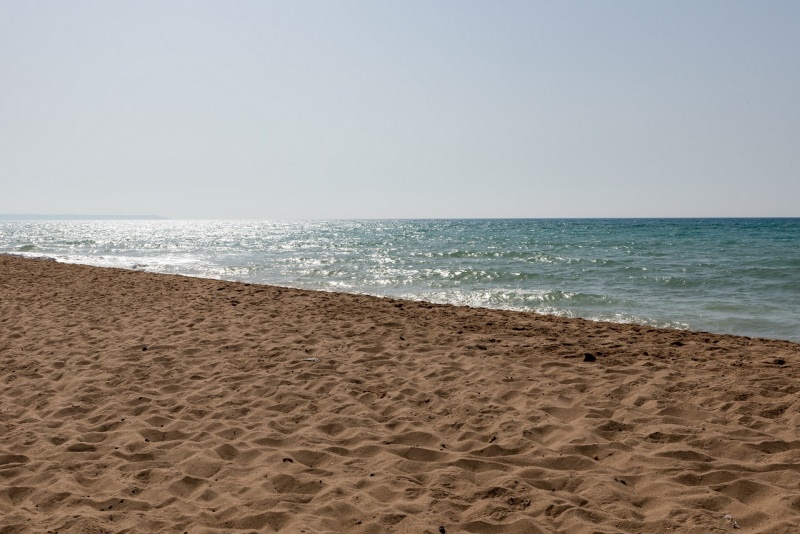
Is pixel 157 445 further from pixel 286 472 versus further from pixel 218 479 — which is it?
pixel 286 472

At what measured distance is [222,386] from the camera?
607 cm

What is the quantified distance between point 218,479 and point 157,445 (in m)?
0.90

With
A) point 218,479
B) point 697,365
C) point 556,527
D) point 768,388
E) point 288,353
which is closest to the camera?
point 556,527

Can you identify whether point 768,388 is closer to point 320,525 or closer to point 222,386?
point 320,525

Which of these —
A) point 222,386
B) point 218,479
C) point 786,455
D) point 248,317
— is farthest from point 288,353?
point 786,455

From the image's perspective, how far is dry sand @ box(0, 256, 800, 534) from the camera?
354cm

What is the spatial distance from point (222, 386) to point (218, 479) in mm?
2136

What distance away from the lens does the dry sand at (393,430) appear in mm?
3545

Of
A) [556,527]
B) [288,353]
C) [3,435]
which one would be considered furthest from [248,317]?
[556,527]

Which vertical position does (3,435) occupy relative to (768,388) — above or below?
below

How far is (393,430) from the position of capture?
16.0 feet

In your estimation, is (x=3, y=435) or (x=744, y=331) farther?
(x=744, y=331)

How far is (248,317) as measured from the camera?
32.3 ft

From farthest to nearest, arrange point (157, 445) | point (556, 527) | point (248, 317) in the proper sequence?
1. point (248, 317)
2. point (157, 445)
3. point (556, 527)
